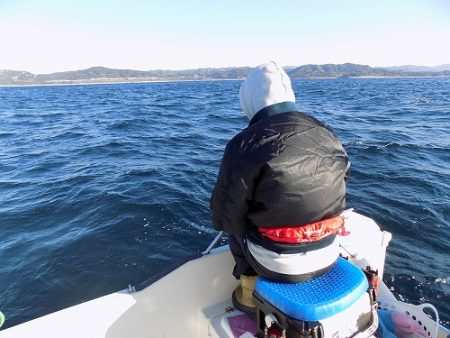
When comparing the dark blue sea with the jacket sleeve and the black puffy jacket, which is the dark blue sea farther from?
the black puffy jacket

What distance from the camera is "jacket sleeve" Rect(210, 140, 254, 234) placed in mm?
2121

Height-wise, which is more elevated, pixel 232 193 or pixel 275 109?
pixel 275 109

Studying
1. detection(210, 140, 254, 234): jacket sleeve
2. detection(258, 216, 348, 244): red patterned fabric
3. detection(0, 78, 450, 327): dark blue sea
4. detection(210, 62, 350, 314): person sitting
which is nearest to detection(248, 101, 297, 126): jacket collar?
detection(210, 62, 350, 314): person sitting

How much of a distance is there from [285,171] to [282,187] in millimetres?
104

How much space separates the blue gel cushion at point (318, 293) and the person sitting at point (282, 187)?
71 millimetres

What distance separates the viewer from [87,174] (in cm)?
952

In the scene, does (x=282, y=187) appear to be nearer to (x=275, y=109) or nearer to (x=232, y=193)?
(x=232, y=193)

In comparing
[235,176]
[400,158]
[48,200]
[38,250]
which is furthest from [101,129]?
[235,176]

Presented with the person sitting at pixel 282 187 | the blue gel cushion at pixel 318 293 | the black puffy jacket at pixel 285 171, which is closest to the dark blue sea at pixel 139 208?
the blue gel cushion at pixel 318 293

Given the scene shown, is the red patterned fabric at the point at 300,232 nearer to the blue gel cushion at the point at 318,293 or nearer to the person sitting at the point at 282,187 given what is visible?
the person sitting at the point at 282,187

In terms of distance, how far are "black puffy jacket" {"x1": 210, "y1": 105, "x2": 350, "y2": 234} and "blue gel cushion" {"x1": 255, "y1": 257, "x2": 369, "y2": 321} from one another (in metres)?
0.46

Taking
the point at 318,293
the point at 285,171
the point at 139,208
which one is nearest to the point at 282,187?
the point at 285,171

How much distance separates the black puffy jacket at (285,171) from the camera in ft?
6.60

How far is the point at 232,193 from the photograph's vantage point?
2.23 m
